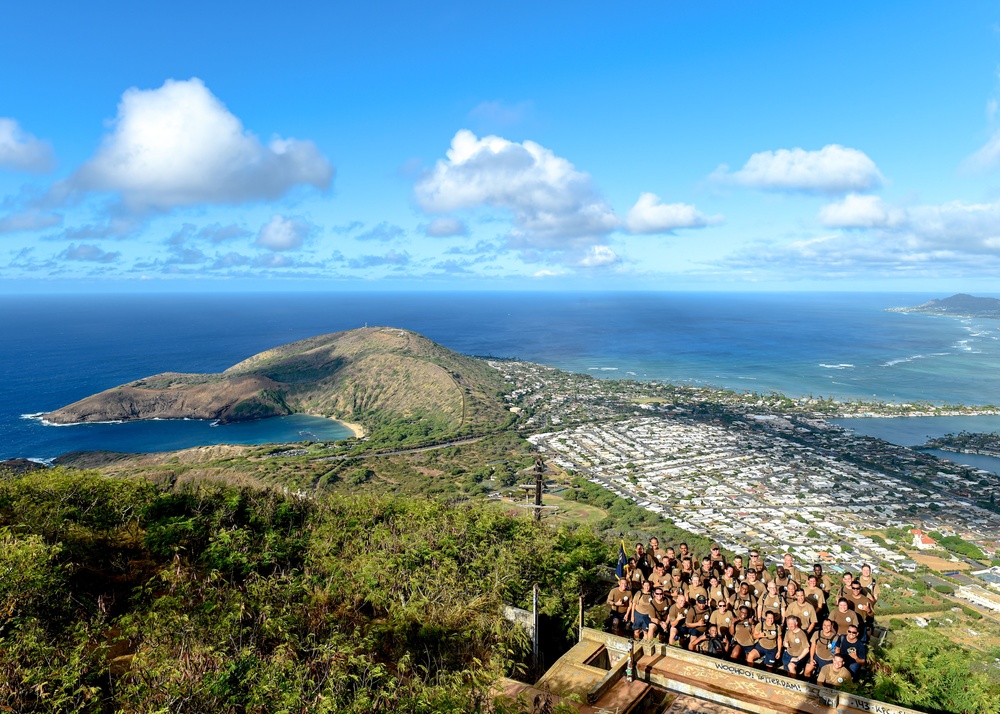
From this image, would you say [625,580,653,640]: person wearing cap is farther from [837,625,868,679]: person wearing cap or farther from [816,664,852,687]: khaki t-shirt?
[837,625,868,679]: person wearing cap

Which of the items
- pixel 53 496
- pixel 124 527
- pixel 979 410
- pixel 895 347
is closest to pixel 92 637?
pixel 124 527

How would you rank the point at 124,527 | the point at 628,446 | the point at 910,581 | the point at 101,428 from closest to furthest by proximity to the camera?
the point at 124,527 < the point at 910,581 < the point at 628,446 < the point at 101,428

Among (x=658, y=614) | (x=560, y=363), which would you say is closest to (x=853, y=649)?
(x=658, y=614)

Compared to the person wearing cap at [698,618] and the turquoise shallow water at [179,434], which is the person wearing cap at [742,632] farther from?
the turquoise shallow water at [179,434]

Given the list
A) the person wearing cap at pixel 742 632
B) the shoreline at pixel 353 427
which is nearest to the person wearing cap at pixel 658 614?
the person wearing cap at pixel 742 632

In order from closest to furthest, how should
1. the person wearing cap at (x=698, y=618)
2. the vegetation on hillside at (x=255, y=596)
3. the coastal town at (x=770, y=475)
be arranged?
the vegetation on hillside at (x=255, y=596) → the person wearing cap at (x=698, y=618) → the coastal town at (x=770, y=475)

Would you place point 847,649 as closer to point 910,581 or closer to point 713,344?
point 910,581
